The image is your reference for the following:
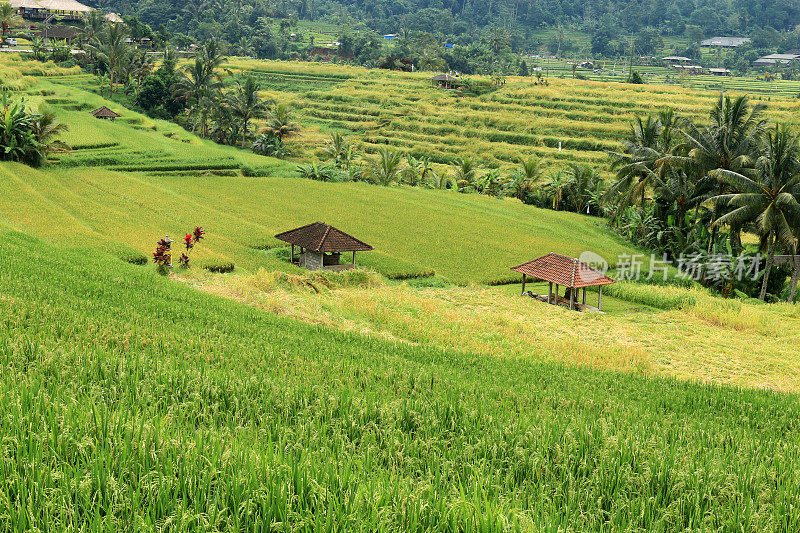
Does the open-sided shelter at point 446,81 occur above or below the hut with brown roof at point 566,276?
above

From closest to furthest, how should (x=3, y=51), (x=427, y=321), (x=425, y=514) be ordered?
(x=425, y=514)
(x=427, y=321)
(x=3, y=51)

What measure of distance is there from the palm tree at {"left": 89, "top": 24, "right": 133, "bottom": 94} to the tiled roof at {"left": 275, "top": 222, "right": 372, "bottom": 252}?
37196 millimetres

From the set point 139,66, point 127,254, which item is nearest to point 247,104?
point 139,66

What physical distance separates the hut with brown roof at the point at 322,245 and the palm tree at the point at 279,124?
24595 mm

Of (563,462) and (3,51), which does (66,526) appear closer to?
(563,462)

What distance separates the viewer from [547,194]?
3888 centimetres

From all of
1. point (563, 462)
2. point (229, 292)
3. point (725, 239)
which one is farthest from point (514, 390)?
point (725, 239)

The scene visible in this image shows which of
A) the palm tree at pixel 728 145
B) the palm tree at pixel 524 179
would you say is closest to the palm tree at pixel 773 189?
the palm tree at pixel 728 145

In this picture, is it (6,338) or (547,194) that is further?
(547,194)

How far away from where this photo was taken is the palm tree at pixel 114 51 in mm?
51156

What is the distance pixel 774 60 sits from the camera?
102m

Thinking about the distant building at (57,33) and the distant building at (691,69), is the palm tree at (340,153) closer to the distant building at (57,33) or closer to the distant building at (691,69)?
the distant building at (57,33)

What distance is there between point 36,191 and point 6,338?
Answer: 19599 mm

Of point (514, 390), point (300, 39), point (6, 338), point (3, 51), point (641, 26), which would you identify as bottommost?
point (514, 390)
